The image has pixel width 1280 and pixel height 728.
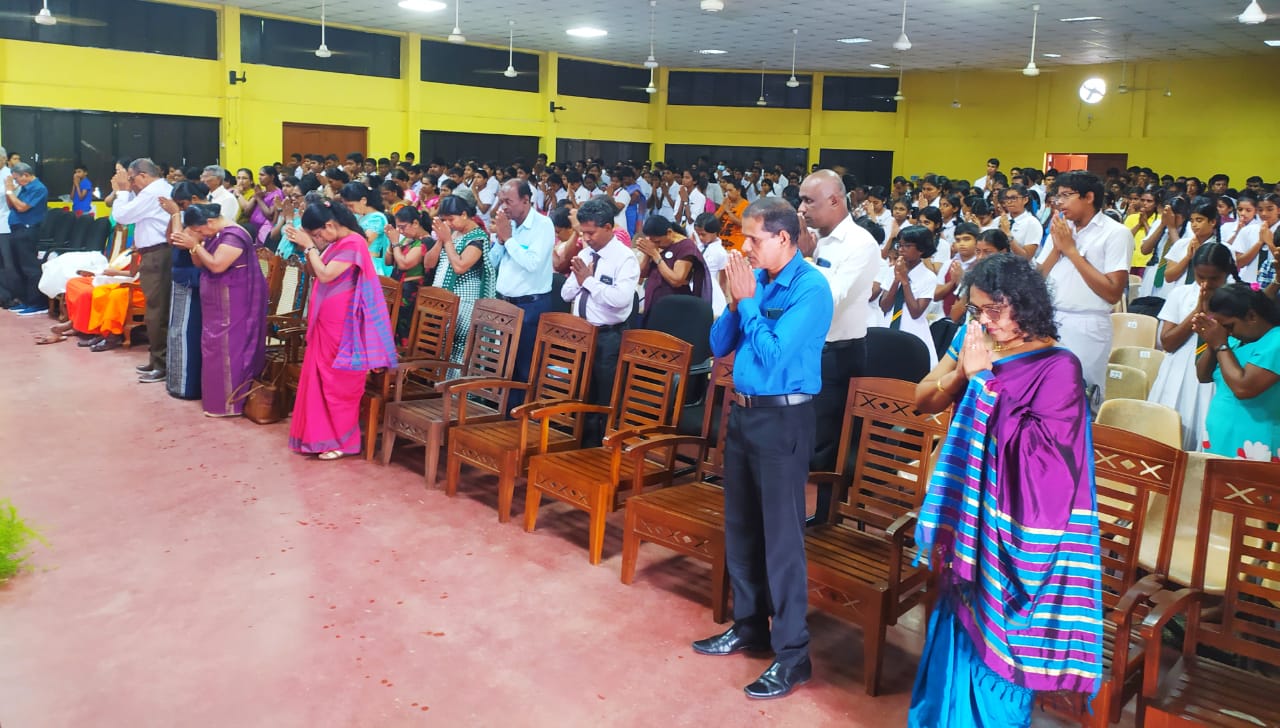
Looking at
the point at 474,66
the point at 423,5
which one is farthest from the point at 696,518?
the point at 474,66

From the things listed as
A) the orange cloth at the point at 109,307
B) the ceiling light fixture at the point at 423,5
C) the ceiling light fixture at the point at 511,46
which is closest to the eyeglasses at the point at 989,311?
the orange cloth at the point at 109,307

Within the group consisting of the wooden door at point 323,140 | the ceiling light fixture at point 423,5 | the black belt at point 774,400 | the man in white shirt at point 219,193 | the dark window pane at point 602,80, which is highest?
the dark window pane at point 602,80

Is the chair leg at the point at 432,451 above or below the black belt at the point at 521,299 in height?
below

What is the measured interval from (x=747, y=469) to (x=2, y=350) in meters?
6.84

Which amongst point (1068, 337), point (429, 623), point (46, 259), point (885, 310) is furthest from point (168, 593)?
point (46, 259)

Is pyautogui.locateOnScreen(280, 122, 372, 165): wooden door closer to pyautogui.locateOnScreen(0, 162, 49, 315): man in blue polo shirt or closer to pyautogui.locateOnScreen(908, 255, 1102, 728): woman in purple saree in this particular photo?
pyautogui.locateOnScreen(0, 162, 49, 315): man in blue polo shirt

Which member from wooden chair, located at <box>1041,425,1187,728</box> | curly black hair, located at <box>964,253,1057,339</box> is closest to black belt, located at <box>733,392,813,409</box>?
curly black hair, located at <box>964,253,1057,339</box>

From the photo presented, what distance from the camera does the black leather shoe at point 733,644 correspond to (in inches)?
126

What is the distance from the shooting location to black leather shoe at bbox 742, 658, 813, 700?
9.62ft

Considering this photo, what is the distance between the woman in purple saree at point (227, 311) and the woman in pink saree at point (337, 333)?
2.65 ft

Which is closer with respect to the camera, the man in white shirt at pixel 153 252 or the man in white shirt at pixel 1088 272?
the man in white shirt at pixel 1088 272

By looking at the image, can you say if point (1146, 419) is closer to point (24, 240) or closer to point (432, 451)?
point (432, 451)

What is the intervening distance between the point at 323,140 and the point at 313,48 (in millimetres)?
1308

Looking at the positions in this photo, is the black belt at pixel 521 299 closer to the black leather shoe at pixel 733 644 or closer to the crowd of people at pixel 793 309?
the crowd of people at pixel 793 309
